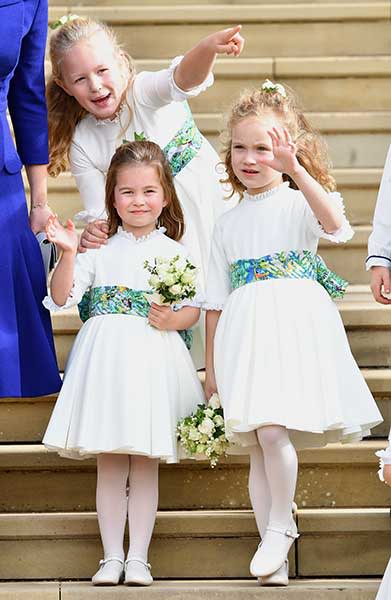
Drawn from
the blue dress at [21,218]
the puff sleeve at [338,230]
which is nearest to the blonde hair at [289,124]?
the puff sleeve at [338,230]

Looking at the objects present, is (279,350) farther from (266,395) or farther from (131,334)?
(131,334)

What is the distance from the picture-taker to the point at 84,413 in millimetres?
4035

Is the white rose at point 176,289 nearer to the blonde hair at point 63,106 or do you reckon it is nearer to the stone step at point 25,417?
the stone step at point 25,417

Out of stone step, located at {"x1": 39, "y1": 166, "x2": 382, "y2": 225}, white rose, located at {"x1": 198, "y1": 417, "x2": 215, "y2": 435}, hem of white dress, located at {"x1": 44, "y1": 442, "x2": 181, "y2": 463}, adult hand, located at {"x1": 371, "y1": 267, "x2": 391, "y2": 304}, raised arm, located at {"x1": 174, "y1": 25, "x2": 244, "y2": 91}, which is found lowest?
hem of white dress, located at {"x1": 44, "y1": 442, "x2": 181, "y2": 463}

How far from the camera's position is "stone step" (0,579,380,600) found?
12.7 ft

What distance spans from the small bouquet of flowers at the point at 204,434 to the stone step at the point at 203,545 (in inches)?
12.1

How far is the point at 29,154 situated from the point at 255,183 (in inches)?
28.0

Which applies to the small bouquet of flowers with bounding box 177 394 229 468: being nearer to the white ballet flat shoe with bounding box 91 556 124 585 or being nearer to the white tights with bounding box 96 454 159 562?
the white tights with bounding box 96 454 159 562

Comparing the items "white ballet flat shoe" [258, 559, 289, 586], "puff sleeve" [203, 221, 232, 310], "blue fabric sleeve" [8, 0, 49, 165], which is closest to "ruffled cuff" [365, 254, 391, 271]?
"puff sleeve" [203, 221, 232, 310]

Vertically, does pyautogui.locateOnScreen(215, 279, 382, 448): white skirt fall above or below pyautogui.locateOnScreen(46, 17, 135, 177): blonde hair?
below

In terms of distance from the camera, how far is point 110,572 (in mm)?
4000

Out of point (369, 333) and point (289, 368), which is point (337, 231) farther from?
point (369, 333)

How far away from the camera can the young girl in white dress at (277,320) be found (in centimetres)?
390

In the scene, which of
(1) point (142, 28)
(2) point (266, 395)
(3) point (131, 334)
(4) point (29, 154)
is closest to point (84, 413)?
(3) point (131, 334)
